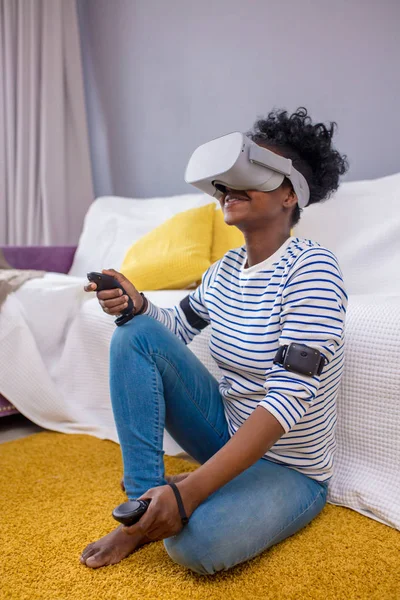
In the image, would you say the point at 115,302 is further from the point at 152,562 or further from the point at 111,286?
the point at 152,562

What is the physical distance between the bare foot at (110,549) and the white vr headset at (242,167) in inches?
26.3

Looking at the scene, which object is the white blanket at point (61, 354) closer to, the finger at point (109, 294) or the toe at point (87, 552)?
the finger at point (109, 294)

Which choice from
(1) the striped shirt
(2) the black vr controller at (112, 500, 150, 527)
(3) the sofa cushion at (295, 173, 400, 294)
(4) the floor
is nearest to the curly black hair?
(1) the striped shirt

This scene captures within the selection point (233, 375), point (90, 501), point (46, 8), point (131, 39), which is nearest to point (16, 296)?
point (90, 501)

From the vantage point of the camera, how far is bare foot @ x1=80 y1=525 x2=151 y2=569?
104 cm

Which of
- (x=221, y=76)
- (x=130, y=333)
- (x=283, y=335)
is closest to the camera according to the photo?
(x=283, y=335)

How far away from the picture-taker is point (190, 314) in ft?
4.37

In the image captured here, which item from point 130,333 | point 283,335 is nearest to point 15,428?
point 130,333

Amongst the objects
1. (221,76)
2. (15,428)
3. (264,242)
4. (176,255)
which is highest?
(221,76)

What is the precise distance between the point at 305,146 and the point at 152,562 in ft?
2.75

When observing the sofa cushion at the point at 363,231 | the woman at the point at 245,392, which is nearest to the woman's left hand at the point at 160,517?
the woman at the point at 245,392

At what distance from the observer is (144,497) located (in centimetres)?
92

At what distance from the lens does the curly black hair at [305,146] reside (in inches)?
45.8

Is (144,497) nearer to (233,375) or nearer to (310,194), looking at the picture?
(233,375)
